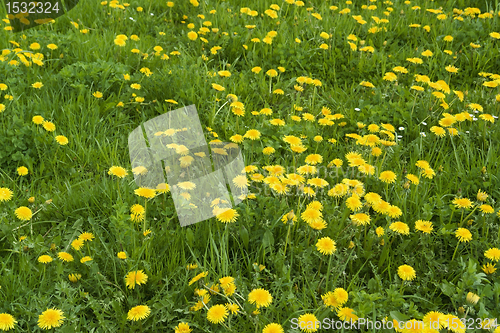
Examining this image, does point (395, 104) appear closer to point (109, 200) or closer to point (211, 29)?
point (211, 29)

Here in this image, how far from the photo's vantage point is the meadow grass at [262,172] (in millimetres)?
1772

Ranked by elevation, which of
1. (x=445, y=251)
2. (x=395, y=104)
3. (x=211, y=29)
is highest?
(x=211, y=29)

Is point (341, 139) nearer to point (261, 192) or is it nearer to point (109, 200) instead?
point (261, 192)

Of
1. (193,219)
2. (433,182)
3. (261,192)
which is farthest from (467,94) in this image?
(193,219)

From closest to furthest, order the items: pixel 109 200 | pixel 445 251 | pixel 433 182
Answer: pixel 445 251, pixel 109 200, pixel 433 182

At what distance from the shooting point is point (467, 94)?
3.28 m

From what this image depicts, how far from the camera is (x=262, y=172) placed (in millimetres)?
2529

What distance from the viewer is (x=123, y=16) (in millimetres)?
4012

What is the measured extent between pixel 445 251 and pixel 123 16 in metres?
3.36

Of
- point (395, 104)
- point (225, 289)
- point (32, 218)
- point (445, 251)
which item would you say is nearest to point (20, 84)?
point (32, 218)

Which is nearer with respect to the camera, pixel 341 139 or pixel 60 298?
pixel 60 298

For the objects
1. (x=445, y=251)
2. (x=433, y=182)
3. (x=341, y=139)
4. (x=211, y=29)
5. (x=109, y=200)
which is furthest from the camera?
(x=211, y=29)

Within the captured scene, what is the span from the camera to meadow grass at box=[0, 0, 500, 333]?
1772mm

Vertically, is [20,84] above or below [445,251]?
above
